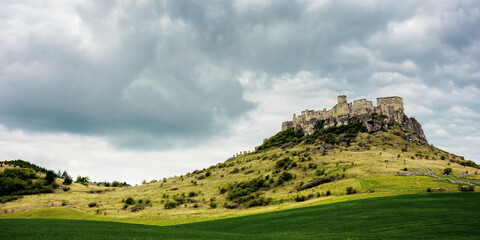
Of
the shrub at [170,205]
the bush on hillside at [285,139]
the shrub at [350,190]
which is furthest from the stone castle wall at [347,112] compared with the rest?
the shrub at [170,205]

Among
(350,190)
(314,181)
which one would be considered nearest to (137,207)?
(314,181)

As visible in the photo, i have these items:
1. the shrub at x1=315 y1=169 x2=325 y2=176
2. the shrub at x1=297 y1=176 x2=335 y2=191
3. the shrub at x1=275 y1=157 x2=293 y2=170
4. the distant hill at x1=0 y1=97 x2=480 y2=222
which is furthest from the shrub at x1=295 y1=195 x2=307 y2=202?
the shrub at x1=275 y1=157 x2=293 y2=170

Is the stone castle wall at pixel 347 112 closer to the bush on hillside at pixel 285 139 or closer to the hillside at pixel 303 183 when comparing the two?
the bush on hillside at pixel 285 139

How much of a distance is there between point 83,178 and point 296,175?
120 m

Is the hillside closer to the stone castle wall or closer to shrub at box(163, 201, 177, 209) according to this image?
shrub at box(163, 201, 177, 209)

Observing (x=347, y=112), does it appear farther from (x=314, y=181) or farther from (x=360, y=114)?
(x=314, y=181)

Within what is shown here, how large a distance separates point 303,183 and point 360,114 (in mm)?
73289

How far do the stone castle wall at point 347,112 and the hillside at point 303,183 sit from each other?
9.36 metres

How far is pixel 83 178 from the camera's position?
464 ft

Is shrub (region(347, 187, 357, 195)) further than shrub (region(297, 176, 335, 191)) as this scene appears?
No

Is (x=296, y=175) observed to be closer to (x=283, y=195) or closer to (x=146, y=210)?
(x=283, y=195)

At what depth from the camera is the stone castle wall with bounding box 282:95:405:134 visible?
11812cm

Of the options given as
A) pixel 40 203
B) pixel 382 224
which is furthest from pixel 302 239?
pixel 40 203

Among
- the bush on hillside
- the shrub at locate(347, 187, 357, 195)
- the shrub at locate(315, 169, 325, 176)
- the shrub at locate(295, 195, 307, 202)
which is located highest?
the bush on hillside
